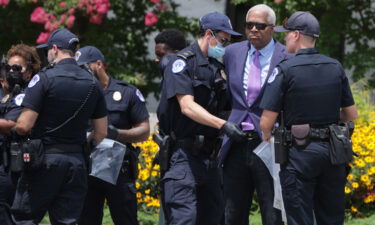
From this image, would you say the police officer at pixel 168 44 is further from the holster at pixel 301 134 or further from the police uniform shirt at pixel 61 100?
the holster at pixel 301 134

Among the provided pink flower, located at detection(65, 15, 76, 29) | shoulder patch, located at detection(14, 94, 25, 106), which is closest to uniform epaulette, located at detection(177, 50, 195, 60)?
shoulder patch, located at detection(14, 94, 25, 106)

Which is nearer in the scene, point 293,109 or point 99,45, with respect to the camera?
point 293,109

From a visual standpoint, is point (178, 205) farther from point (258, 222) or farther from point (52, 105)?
point (258, 222)

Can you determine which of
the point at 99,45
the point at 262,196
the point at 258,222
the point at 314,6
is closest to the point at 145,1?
the point at 99,45

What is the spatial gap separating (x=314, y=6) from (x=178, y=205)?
21.8ft

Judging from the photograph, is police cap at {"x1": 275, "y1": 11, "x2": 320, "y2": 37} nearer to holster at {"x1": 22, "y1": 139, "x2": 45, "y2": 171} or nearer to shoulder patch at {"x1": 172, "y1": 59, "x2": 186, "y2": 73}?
shoulder patch at {"x1": 172, "y1": 59, "x2": 186, "y2": 73}

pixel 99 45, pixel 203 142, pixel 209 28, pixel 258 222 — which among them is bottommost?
pixel 258 222

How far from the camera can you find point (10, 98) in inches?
269

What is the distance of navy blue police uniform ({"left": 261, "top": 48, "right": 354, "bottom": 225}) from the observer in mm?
6105

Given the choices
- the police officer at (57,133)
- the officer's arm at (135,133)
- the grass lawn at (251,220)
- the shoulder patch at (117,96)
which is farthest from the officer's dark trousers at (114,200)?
the grass lawn at (251,220)

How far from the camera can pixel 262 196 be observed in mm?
6484

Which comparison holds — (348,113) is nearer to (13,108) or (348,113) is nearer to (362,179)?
(13,108)

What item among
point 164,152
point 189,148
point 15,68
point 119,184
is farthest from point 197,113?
point 15,68

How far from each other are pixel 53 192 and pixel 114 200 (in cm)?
114
